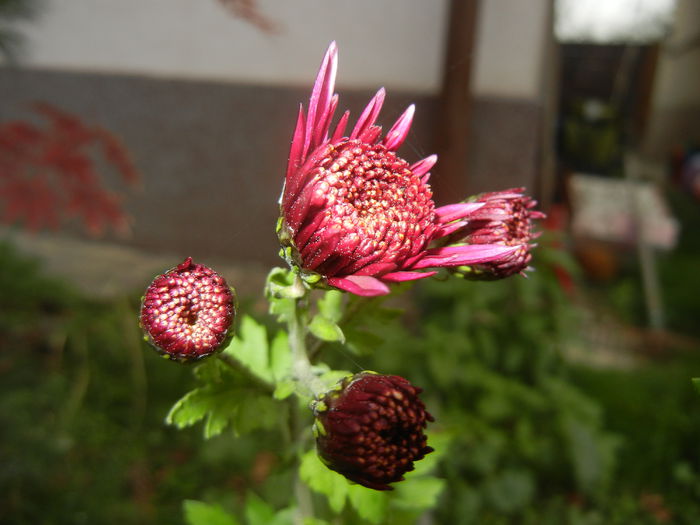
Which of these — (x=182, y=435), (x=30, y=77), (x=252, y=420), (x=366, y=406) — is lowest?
(x=182, y=435)

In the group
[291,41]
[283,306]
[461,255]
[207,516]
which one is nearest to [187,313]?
[283,306]

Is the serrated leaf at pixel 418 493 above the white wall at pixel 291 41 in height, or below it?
below

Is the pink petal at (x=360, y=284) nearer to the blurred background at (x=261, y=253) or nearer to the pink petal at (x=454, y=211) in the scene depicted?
the pink petal at (x=454, y=211)

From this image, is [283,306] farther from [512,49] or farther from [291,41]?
[512,49]

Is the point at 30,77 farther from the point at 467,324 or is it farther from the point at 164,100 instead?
the point at 467,324

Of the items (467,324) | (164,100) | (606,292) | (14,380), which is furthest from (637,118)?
(14,380)

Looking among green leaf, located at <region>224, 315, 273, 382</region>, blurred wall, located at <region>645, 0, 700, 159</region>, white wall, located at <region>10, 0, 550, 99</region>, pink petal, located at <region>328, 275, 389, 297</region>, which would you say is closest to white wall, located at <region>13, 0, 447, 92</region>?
white wall, located at <region>10, 0, 550, 99</region>

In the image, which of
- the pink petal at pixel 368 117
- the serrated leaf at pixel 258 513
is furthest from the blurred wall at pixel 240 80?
the serrated leaf at pixel 258 513
